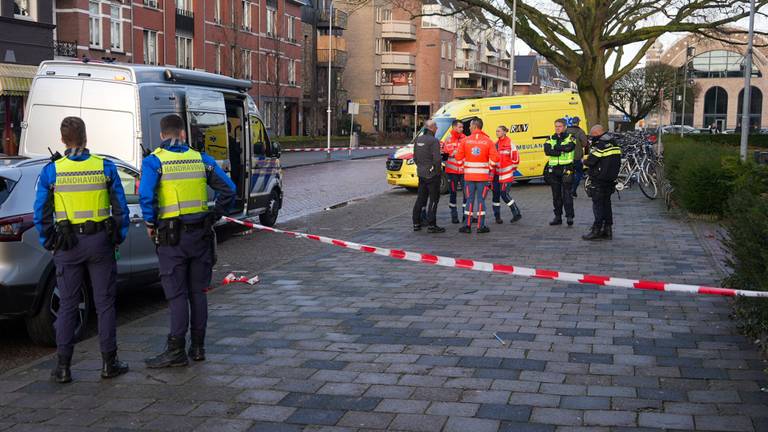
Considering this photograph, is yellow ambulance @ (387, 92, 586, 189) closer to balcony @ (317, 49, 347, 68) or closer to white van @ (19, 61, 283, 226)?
white van @ (19, 61, 283, 226)

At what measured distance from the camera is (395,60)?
2970 inches

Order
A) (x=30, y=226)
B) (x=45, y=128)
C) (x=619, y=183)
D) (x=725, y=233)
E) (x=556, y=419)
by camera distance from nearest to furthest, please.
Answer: (x=556, y=419) → (x=30, y=226) → (x=725, y=233) → (x=45, y=128) → (x=619, y=183)

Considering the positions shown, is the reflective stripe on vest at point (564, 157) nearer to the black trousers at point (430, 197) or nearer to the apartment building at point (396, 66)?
the black trousers at point (430, 197)

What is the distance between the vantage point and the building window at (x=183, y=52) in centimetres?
4466

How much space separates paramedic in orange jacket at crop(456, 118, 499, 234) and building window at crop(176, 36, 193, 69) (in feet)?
109

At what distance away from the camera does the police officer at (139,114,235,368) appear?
5984 mm

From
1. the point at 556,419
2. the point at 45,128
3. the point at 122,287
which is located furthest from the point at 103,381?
the point at 45,128

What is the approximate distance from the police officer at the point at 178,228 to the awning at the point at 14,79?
76.5 ft

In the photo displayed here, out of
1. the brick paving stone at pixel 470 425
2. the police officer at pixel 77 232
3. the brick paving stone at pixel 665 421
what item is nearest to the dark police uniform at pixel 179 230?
the police officer at pixel 77 232

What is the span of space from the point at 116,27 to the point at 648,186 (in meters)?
26.3

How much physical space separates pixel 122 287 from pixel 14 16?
23091mm

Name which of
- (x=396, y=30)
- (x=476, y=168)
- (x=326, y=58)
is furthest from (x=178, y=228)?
(x=396, y=30)

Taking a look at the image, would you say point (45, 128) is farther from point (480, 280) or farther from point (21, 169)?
point (480, 280)

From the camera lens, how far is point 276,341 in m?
6.68
